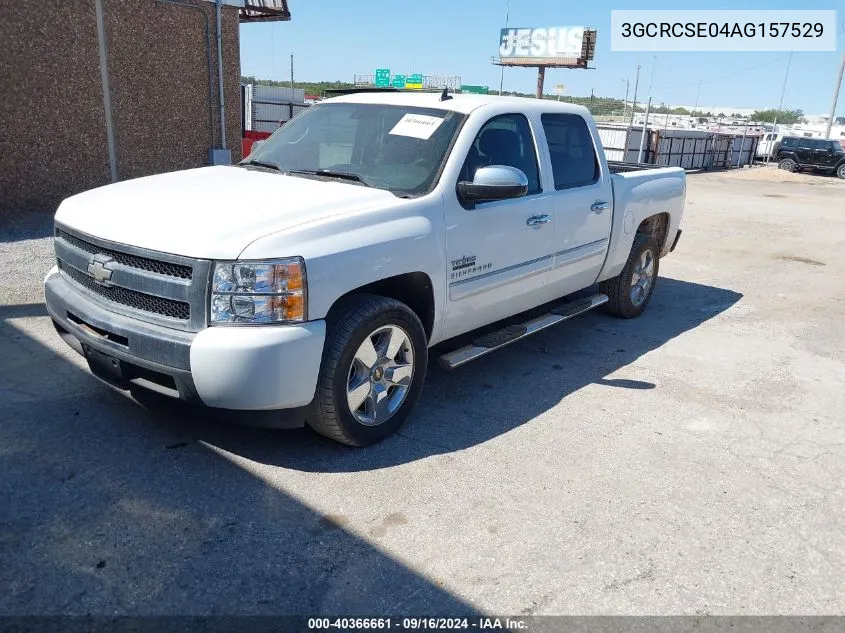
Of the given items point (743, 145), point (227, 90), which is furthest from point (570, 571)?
point (743, 145)

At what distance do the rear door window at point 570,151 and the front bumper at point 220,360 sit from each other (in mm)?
2596

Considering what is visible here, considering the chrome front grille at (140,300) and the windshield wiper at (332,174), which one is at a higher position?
the windshield wiper at (332,174)

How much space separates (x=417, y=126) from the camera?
4.43 metres

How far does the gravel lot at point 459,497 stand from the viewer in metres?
2.79

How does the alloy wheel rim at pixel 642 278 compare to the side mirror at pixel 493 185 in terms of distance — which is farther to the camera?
A: the alloy wheel rim at pixel 642 278

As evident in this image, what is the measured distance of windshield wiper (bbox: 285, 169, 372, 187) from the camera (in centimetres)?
417

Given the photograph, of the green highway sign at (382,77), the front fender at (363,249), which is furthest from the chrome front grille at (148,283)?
the green highway sign at (382,77)

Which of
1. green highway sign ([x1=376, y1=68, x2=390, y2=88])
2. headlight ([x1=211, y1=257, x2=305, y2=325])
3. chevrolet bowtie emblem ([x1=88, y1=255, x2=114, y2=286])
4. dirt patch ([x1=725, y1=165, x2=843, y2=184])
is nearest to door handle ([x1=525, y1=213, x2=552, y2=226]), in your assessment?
headlight ([x1=211, y1=257, x2=305, y2=325])

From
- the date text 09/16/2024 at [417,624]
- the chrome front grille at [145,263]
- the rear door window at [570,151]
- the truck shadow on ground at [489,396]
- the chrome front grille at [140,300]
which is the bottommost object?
the date text 09/16/2024 at [417,624]

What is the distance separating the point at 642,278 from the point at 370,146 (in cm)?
353

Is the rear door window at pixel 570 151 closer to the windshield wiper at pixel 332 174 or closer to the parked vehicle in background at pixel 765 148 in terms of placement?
the windshield wiper at pixel 332 174

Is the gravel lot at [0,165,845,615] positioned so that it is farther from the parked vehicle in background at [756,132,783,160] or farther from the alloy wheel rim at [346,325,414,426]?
the parked vehicle in background at [756,132,783,160]

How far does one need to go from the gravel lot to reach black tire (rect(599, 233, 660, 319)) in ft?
3.34

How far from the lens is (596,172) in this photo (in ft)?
18.4
